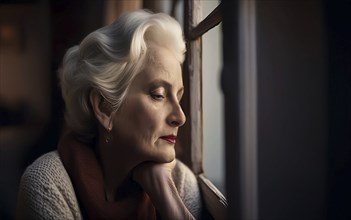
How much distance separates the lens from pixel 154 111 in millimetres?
585

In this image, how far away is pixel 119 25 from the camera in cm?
61

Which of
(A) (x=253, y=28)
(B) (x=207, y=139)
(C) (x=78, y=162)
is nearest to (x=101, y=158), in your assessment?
(C) (x=78, y=162)

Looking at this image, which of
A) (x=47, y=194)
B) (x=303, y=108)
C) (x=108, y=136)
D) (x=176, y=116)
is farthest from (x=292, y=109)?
(x=47, y=194)

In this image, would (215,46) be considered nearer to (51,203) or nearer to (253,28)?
(253,28)

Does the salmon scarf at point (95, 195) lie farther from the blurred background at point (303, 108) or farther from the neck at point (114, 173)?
the blurred background at point (303, 108)

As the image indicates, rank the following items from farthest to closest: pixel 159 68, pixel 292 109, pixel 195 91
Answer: pixel 195 91 → pixel 159 68 → pixel 292 109

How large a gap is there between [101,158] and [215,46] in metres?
0.25

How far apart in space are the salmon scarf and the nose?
124 millimetres

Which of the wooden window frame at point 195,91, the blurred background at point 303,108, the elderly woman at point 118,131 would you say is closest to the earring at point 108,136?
the elderly woman at point 118,131

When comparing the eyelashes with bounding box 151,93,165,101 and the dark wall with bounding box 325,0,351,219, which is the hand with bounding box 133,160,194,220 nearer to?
the eyelashes with bounding box 151,93,165,101

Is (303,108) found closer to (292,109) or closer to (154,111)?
(292,109)

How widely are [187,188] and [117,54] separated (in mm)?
284

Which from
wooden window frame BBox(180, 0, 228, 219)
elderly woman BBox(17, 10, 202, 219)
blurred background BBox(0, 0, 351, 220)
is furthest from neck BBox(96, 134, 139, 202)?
blurred background BBox(0, 0, 351, 220)

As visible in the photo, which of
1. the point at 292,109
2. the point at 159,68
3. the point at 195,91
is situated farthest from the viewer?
the point at 195,91
